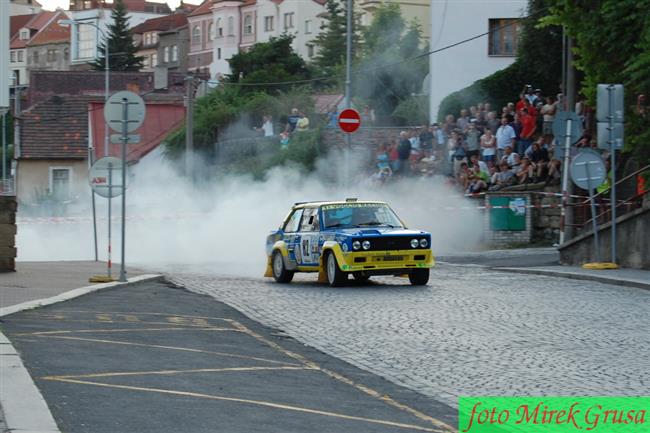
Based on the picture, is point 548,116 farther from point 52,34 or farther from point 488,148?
point 52,34

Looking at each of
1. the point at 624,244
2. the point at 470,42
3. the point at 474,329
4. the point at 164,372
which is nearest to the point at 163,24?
the point at 470,42

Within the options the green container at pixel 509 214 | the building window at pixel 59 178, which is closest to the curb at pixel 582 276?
the green container at pixel 509 214

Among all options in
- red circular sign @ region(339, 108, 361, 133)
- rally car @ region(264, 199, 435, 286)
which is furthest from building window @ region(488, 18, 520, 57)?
rally car @ region(264, 199, 435, 286)

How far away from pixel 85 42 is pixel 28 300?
128430 millimetres

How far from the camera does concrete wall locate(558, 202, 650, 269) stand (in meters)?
24.7

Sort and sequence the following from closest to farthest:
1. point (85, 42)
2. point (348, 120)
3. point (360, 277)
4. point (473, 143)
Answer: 1. point (360, 277)
2. point (348, 120)
3. point (473, 143)
4. point (85, 42)

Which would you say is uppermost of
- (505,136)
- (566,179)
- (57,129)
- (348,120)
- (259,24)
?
(259,24)

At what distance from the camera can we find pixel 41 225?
1635 inches

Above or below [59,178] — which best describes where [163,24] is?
above

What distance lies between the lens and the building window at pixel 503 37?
52875 mm

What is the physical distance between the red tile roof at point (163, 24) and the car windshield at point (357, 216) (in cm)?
11554

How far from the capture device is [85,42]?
143250mm

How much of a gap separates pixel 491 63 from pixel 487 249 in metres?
20.6

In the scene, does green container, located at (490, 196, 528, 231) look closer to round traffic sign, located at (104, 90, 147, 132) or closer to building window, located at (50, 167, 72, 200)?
round traffic sign, located at (104, 90, 147, 132)
